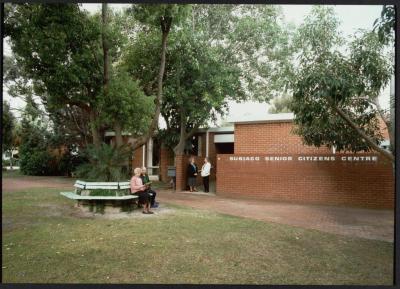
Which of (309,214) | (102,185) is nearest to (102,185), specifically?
(102,185)

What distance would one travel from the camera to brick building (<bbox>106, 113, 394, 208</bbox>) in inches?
452

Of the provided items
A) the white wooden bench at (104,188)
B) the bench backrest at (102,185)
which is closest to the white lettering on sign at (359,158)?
the white wooden bench at (104,188)

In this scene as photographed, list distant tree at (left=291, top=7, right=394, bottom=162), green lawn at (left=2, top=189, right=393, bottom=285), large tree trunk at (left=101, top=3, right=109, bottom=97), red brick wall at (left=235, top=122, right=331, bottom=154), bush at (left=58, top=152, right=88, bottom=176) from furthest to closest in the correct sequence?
1. bush at (left=58, top=152, right=88, bottom=176)
2. red brick wall at (left=235, top=122, right=331, bottom=154)
3. large tree trunk at (left=101, top=3, right=109, bottom=97)
4. distant tree at (left=291, top=7, right=394, bottom=162)
5. green lawn at (left=2, top=189, right=393, bottom=285)

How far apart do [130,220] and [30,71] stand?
183 inches

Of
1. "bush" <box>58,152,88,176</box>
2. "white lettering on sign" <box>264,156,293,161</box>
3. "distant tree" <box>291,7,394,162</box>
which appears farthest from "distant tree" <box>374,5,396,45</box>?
"bush" <box>58,152,88,176</box>

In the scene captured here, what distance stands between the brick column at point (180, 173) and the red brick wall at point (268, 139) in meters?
2.18

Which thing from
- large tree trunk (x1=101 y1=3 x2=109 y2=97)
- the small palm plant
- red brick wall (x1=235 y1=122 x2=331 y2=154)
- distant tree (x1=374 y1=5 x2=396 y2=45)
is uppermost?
large tree trunk (x1=101 y1=3 x2=109 y2=97)

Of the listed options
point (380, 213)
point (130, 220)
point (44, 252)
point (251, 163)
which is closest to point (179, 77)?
point (251, 163)

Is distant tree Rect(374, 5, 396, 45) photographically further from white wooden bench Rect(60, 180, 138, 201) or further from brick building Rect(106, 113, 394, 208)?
white wooden bench Rect(60, 180, 138, 201)

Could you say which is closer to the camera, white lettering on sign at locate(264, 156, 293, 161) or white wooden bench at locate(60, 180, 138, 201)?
white wooden bench at locate(60, 180, 138, 201)

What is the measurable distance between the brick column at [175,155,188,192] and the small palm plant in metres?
4.97

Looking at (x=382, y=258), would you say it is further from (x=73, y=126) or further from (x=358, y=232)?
(x=73, y=126)

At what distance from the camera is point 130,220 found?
884cm

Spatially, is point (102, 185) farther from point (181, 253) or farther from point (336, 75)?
point (336, 75)
